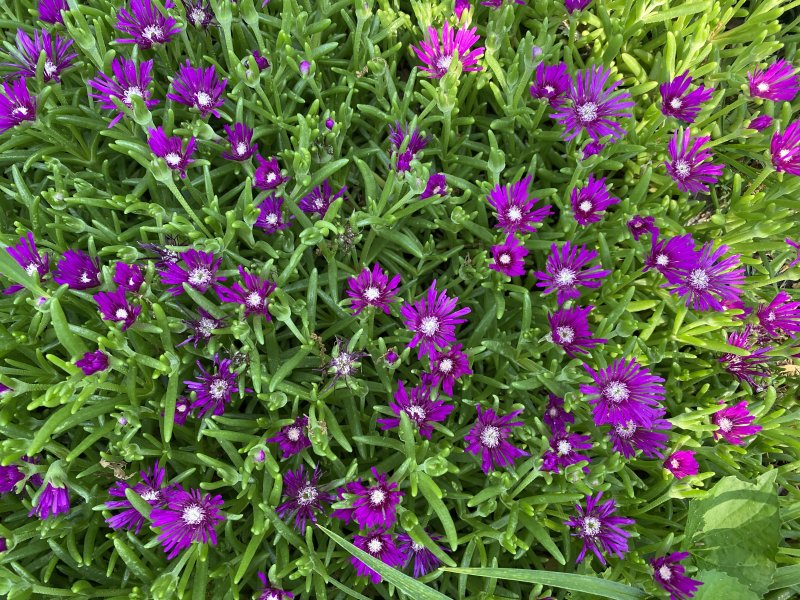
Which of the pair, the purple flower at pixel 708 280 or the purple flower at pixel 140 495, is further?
the purple flower at pixel 708 280

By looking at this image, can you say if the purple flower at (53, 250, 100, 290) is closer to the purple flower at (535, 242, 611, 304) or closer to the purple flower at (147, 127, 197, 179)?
the purple flower at (147, 127, 197, 179)

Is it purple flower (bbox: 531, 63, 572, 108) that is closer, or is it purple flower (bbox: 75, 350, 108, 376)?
purple flower (bbox: 75, 350, 108, 376)

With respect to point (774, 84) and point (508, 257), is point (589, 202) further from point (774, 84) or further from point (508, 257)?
point (774, 84)

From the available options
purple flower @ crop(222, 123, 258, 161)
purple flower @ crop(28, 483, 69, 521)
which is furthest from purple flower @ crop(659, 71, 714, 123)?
purple flower @ crop(28, 483, 69, 521)

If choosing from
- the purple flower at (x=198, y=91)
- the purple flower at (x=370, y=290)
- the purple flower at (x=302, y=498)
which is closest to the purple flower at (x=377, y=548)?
the purple flower at (x=302, y=498)

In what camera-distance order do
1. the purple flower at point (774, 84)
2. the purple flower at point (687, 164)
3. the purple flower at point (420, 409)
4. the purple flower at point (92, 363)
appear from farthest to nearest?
the purple flower at point (774, 84), the purple flower at point (687, 164), the purple flower at point (420, 409), the purple flower at point (92, 363)

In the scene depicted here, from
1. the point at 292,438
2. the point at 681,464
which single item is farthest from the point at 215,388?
the point at 681,464

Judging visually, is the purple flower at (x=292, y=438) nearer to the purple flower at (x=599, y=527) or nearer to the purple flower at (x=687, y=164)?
the purple flower at (x=599, y=527)
